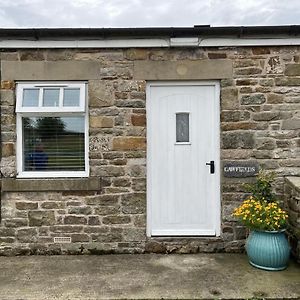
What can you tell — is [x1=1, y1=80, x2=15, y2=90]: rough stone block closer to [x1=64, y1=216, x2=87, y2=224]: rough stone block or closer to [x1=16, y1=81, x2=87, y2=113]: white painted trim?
[x1=16, y1=81, x2=87, y2=113]: white painted trim

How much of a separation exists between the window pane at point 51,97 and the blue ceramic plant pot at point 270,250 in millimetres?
3404

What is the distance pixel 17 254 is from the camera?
5.17m

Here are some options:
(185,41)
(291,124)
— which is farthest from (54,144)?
(291,124)

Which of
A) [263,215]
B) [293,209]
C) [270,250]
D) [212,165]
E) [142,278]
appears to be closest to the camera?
[142,278]

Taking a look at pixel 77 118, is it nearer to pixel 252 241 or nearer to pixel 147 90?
pixel 147 90

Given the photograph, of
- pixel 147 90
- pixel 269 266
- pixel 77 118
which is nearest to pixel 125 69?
pixel 147 90

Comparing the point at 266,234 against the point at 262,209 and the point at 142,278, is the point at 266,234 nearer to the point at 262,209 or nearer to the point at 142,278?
the point at 262,209

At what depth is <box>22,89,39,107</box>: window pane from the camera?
5.17 meters

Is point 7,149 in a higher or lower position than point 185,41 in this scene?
lower

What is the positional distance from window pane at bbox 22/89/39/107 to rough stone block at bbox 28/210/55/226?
1.60 meters

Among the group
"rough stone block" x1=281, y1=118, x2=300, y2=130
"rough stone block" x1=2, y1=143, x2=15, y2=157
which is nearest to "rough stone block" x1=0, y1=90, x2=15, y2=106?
"rough stone block" x1=2, y1=143, x2=15, y2=157

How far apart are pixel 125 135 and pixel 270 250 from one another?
8.26ft

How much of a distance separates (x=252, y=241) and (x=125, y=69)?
2.99 m

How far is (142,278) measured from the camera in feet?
14.0
